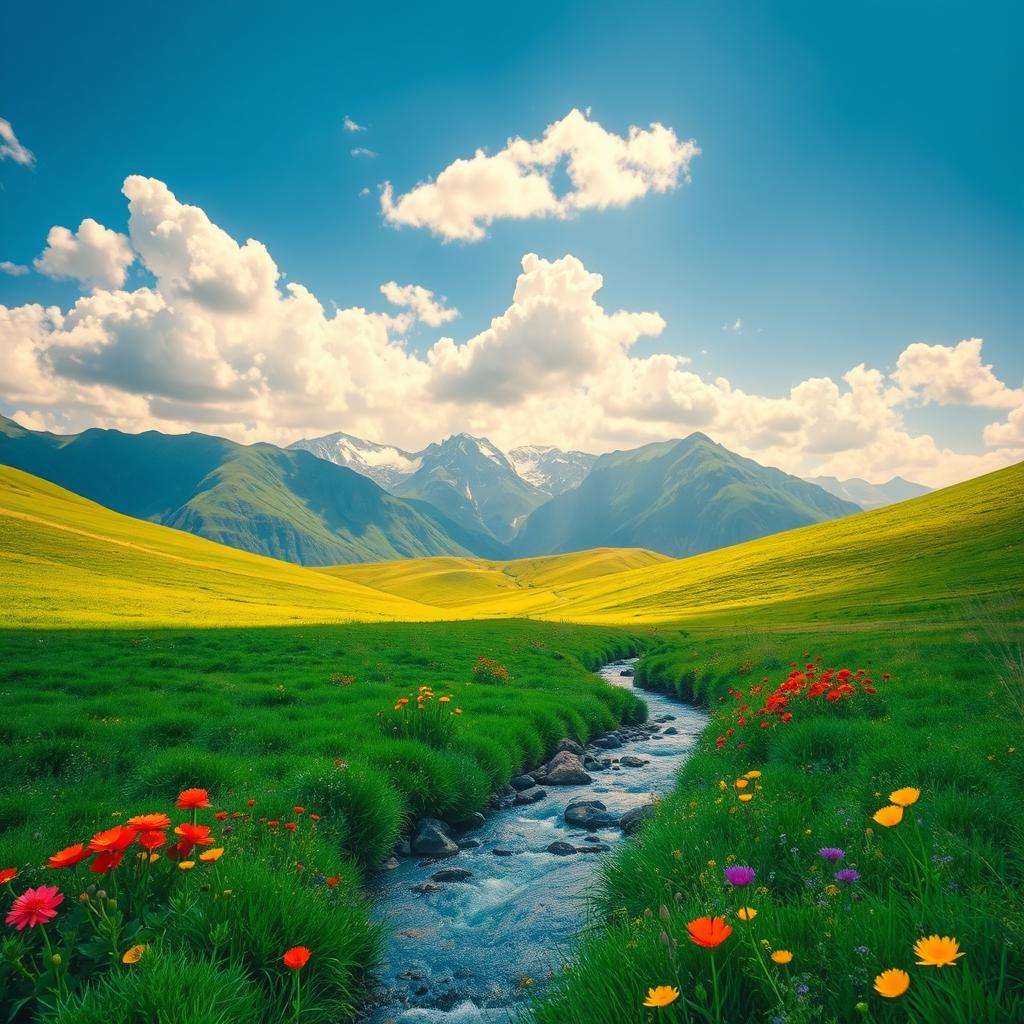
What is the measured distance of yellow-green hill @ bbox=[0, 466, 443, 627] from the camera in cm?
4122

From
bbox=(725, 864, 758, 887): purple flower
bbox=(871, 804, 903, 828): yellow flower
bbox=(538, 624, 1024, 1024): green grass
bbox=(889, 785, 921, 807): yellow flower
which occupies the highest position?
bbox=(889, 785, 921, 807): yellow flower

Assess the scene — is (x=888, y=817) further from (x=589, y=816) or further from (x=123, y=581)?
(x=123, y=581)

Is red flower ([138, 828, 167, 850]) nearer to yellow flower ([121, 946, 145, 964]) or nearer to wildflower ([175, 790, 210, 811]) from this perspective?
wildflower ([175, 790, 210, 811])

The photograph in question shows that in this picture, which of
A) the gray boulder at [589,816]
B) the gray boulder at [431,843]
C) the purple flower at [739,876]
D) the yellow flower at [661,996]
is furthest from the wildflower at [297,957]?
the gray boulder at [589,816]

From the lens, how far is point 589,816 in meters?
13.2

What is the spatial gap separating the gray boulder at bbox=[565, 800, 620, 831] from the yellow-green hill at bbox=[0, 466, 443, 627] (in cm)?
3302

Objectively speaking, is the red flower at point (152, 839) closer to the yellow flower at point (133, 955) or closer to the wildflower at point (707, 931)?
the yellow flower at point (133, 955)

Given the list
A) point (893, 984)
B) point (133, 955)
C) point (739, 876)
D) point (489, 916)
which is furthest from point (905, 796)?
point (489, 916)

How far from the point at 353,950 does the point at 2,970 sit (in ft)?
11.3

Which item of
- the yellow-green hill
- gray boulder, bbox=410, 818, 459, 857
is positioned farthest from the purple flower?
the yellow-green hill

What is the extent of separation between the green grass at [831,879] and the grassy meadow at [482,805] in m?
0.03

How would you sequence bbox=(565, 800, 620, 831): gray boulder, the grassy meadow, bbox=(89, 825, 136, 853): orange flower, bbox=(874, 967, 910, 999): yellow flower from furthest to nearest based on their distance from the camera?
bbox=(565, 800, 620, 831): gray boulder, bbox=(89, 825, 136, 853): orange flower, the grassy meadow, bbox=(874, 967, 910, 999): yellow flower

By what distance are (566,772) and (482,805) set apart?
3.60m

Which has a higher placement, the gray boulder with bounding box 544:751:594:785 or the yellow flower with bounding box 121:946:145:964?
the yellow flower with bounding box 121:946:145:964
